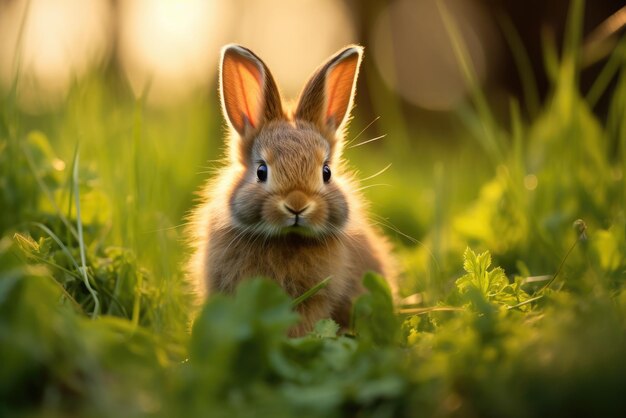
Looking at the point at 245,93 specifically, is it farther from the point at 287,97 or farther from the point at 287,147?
the point at 287,97

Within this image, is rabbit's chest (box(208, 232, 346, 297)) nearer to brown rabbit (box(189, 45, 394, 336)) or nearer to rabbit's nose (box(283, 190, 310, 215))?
brown rabbit (box(189, 45, 394, 336))

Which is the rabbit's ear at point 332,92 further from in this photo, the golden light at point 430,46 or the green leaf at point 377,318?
the golden light at point 430,46

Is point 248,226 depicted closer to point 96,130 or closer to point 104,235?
point 104,235

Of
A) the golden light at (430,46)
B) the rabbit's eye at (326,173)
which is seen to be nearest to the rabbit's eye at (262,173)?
the rabbit's eye at (326,173)

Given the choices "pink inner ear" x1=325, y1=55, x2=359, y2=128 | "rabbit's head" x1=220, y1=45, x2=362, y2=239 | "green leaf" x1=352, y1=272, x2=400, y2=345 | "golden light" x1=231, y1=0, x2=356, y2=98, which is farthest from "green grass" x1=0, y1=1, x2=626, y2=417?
"golden light" x1=231, y1=0, x2=356, y2=98

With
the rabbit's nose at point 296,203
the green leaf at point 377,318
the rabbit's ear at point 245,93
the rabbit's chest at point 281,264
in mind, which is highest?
the rabbit's ear at point 245,93

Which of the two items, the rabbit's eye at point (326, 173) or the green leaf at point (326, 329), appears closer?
the green leaf at point (326, 329)

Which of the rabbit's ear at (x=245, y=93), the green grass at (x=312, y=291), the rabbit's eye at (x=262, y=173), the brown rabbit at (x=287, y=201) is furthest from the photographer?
the rabbit's ear at (x=245, y=93)
